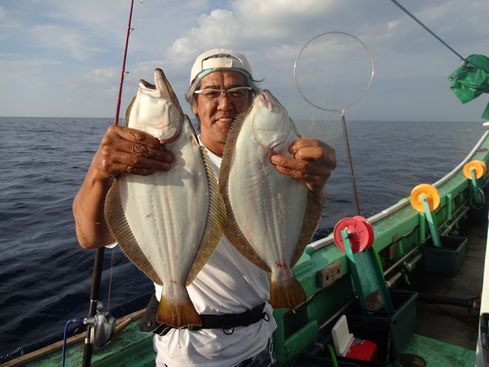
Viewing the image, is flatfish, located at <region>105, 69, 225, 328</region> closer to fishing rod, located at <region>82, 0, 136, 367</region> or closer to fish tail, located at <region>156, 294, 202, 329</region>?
fish tail, located at <region>156, 294, 202, 329</region>

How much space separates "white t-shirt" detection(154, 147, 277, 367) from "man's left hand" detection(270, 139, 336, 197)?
0.53 meters

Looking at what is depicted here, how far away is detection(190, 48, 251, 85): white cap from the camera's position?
6.80ft

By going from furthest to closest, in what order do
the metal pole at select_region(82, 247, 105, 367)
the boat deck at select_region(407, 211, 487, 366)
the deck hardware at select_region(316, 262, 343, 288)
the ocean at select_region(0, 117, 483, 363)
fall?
the ocean at select_region(0, 117, 483, 363) < the boat deck at select_region(407, 211, 487, 366) < the deck hardware at select_region(316, 262, 343, 288) < the metal pole at select_region(82, 247, 105, 367)

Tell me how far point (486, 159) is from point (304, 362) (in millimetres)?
11511

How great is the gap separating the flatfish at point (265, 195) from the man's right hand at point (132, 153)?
1.09 feet

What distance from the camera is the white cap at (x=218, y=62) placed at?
Result: 6.80ft

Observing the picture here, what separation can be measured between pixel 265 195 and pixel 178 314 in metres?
0.67

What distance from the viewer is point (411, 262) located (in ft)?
19.8

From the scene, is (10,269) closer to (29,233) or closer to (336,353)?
(29,233)

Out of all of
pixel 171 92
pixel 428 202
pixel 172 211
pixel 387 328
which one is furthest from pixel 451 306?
pixel 171 92

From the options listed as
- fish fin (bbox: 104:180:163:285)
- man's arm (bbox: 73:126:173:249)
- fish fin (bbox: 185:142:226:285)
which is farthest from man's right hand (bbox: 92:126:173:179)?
fish fin (bbox: 185:142:226:285)

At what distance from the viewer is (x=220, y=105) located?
79.6 inches

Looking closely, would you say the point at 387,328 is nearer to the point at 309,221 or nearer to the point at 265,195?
the point at 309,221

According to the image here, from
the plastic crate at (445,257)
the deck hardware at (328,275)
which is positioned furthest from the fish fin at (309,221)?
the plastic crate at (445,257)
